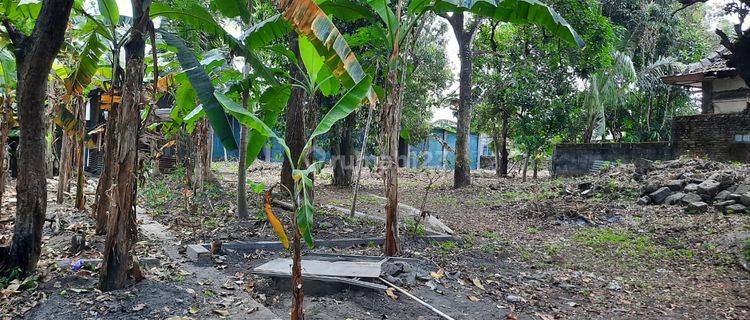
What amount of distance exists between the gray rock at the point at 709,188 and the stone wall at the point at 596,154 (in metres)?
4.44

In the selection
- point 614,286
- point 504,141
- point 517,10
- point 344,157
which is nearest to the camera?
point 517,10

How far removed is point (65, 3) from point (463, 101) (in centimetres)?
1207

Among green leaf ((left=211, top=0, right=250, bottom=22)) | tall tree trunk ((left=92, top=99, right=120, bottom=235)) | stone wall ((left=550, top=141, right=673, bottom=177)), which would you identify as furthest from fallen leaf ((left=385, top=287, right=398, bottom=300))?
stone wall ((left=550, top=141, right=673, bottom=177))

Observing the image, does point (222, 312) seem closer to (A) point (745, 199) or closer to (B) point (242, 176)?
(B) point (242, 176)

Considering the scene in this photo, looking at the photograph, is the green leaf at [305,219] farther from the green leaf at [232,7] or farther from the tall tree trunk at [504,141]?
the tall tree trunk at [504,141]

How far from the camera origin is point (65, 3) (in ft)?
15.2

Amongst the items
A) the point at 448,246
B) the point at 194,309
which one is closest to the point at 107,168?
the point at 194,309

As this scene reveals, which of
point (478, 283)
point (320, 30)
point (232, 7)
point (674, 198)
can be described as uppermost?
point (232, 7)

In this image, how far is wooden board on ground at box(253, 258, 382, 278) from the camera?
5324 millimetres

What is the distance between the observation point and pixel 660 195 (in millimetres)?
10641

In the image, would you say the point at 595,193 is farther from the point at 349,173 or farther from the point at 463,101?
the point at 349,173

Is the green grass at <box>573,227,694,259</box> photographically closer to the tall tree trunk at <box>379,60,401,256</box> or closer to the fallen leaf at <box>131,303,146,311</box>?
the tall tree trunk at <box>379,60,401,256</box>

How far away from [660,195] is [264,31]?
873 cm

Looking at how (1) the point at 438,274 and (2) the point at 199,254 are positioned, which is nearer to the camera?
(1) the point at 438,274
